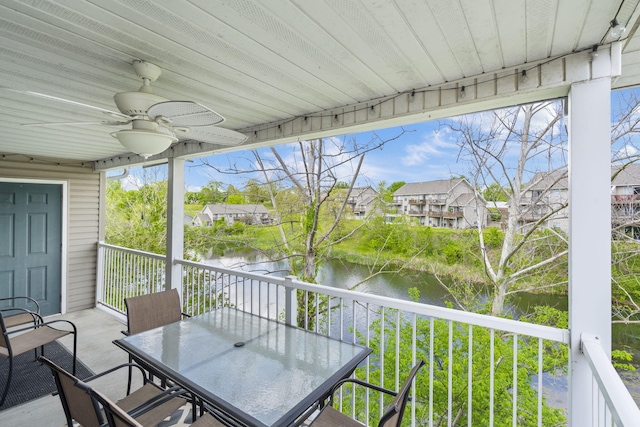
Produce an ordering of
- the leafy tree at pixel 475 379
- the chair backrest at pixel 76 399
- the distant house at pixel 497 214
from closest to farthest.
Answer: the chair backrest at pixel 76 399 → the leafy tree at pixel 475 379 → the distant house at pixel 497 214

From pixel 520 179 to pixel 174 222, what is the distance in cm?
559

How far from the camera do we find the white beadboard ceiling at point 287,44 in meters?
1.41

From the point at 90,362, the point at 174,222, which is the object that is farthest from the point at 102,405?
the point at 174,222

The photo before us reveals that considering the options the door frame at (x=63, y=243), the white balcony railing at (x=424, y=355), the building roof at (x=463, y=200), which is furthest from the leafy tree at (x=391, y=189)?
the door frame at (x=63, y=243)

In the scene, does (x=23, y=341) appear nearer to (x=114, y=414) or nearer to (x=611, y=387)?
(x=114, y=414)

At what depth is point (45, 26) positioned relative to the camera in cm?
155

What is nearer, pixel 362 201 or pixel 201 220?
pixel 362 201

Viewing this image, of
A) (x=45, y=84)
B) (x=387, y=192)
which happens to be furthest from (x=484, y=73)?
(x=387, y=192)

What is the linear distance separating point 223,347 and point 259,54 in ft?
6.22

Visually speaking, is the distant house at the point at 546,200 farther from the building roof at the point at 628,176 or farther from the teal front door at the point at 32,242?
the teal front door at the point at 32,242

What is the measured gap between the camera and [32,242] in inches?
191

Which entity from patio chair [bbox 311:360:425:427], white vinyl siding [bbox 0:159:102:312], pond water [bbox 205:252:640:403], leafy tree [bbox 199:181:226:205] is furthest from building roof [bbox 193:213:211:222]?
patio chair [bbox 311:360:425:427]

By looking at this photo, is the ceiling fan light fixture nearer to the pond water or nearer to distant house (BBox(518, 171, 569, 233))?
the pond water

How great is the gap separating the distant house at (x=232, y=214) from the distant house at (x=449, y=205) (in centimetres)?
335
